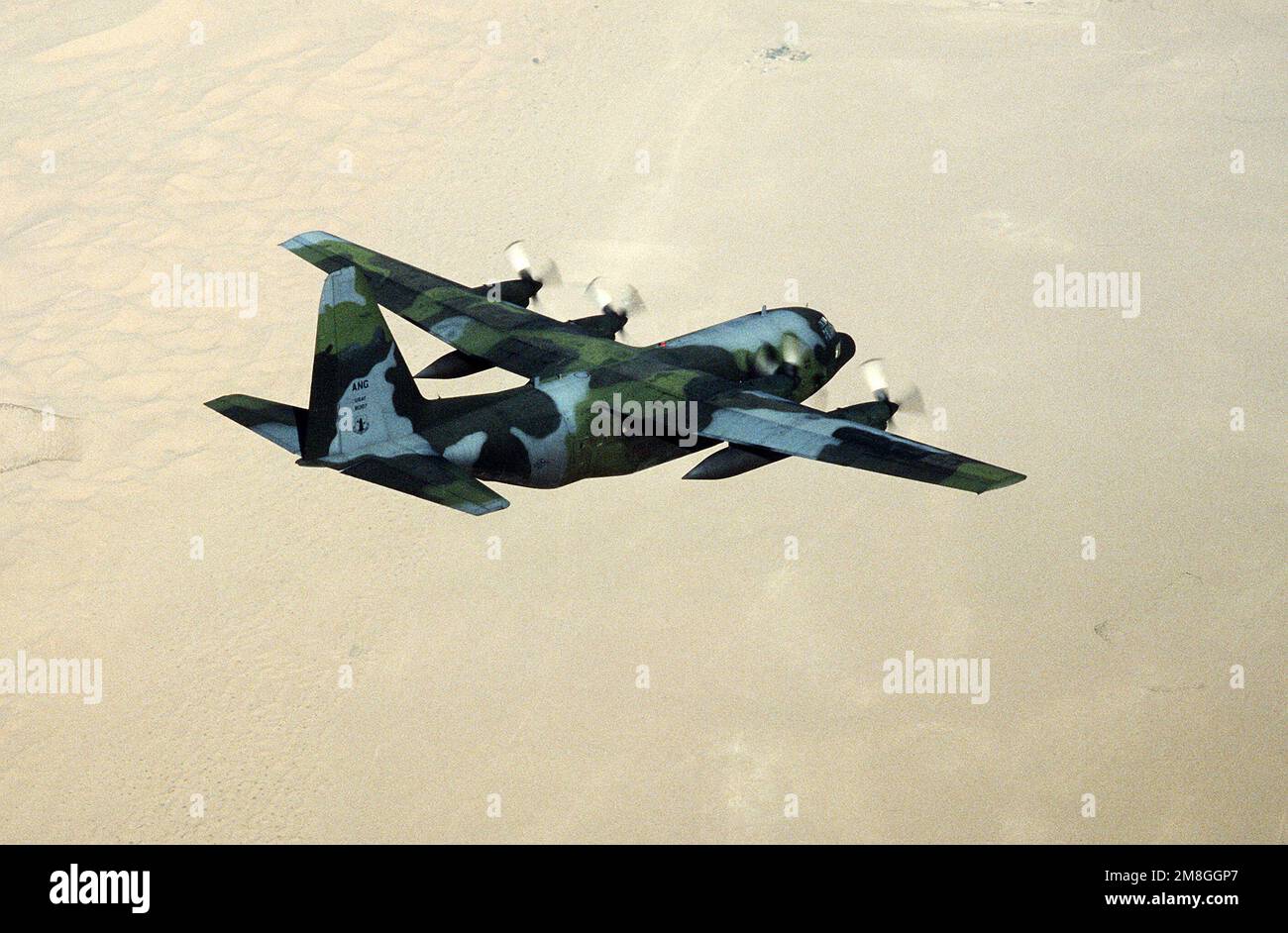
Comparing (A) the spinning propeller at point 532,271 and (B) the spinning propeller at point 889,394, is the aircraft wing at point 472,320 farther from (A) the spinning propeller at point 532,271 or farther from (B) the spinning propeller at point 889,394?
(B) the spinning propeller at point 889,394

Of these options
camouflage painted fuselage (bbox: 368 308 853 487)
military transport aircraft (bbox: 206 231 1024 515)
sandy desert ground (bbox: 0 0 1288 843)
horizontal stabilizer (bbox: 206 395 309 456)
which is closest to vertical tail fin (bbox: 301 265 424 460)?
military transport aircraft (bbox: 206 231 1024 515)

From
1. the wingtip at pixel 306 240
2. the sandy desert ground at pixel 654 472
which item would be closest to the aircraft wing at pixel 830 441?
the sandy desert ground at pixel 654 472

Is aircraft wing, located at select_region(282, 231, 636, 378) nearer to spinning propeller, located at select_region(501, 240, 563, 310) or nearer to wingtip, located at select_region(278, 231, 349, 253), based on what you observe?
wingtip, located at select_region(278, 231, 349, 253)

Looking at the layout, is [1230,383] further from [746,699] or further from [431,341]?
[431,341]

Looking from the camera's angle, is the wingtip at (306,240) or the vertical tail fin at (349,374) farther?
the wingtip at (306,240)

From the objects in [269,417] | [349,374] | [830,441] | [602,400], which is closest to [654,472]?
[602,400]

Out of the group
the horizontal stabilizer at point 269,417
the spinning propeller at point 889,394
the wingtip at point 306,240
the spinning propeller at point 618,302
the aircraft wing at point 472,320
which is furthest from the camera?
the wingtip at point 306,240

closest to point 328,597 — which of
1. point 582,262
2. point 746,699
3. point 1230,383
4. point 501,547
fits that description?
point 501,547

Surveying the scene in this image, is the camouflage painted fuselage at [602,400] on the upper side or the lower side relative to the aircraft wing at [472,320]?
lower
